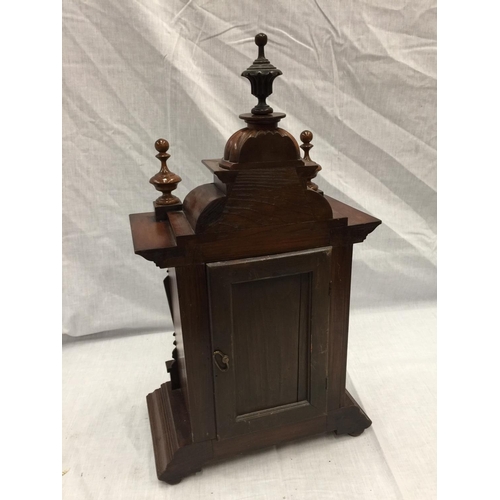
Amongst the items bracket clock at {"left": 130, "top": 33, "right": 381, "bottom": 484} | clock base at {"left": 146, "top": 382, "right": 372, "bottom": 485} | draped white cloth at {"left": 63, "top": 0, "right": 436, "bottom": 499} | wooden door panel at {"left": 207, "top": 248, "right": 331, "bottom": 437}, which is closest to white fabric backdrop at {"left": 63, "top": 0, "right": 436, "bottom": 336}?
Result: draped white cloth at {"left": 63, "top": 0, "right": 436, "bottom": 499}

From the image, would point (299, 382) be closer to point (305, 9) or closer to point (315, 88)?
point (315, 88)

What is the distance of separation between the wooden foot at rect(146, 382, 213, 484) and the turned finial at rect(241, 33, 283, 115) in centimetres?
83

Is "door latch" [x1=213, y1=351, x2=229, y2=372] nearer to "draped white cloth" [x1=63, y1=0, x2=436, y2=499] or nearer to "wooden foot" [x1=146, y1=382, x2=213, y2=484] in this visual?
"wooden foot" [x1=146, y1=382, x2=213, y2=484]

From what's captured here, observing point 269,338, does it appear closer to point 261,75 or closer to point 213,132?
point 261,75

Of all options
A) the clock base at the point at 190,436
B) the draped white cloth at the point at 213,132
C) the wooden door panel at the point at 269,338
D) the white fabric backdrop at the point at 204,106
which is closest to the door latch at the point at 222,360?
the wooden door panel at the point at 269,338

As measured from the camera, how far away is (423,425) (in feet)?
4.53

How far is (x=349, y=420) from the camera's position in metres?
1.32

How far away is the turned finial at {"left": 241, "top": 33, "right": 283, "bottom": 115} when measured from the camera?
100cm

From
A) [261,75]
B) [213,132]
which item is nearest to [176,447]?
[261,75]

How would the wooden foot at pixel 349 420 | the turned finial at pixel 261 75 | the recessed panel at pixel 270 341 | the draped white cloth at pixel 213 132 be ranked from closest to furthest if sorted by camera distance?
the turned finial at pixel 261 75 < the recessed panel at pixel 270 341 < the wooden foot at pixel 349 420 < the draped white cloth at pixel 213 132

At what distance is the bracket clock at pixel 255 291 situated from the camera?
1.02 m

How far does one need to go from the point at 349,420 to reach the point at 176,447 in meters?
0.49

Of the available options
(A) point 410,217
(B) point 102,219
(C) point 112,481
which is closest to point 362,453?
(C) point 112,481

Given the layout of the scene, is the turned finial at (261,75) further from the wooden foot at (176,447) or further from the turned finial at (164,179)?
the wooden foot at (176,447)
